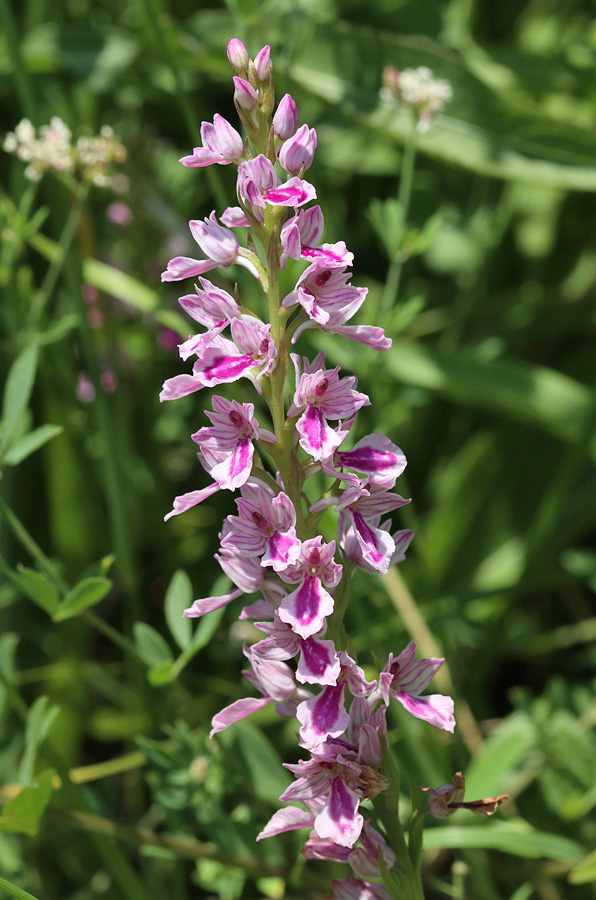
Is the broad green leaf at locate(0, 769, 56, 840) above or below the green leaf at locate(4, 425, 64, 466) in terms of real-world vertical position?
below

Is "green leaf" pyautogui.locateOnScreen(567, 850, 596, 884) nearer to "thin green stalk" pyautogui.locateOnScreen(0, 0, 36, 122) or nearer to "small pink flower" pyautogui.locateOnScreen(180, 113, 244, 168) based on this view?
"small pink flower" pyautogui.locateOnScreen(180, 113, 244, 168)

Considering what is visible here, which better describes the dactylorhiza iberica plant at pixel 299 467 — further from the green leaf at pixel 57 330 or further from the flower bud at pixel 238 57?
the green leaf at pixel 57 330

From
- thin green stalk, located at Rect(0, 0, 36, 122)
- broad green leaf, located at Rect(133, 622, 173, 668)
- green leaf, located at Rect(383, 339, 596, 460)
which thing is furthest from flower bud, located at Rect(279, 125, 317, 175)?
green leaf, located at Rect(383, 339, 596, 460)

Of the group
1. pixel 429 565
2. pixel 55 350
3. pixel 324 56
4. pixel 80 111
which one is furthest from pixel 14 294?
pixel 429 565

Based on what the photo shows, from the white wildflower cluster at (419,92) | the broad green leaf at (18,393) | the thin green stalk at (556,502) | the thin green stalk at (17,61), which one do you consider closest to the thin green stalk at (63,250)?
the thin green stalk at (17,61)

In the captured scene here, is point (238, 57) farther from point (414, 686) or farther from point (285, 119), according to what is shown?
point (414, 686)

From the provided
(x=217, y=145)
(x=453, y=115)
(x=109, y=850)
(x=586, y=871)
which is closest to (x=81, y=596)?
(x=109, y=850)

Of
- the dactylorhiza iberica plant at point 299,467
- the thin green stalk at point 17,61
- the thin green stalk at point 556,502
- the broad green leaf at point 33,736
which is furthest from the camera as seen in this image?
the thin green stalk at point 556,502
